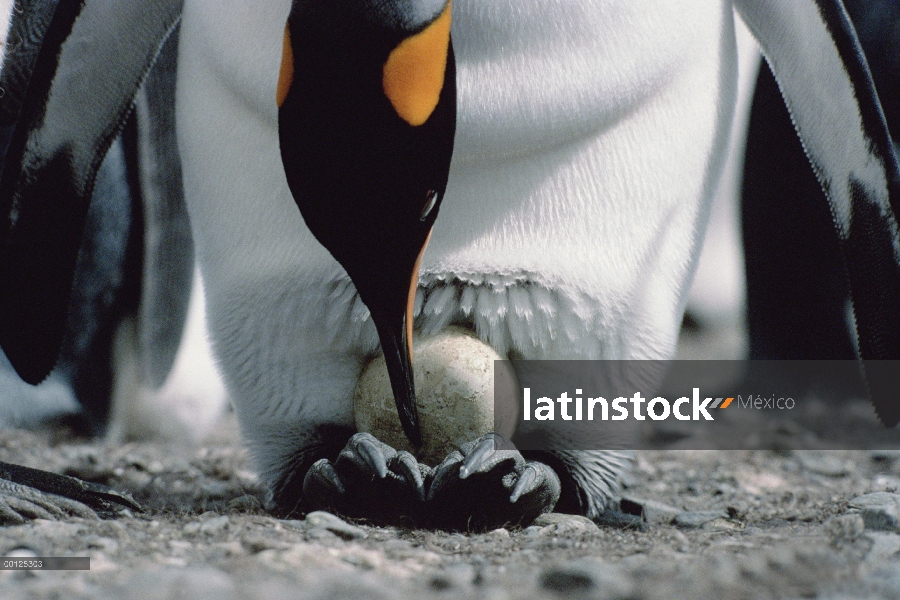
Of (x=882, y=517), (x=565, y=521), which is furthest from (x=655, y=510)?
(x=882, y=517)

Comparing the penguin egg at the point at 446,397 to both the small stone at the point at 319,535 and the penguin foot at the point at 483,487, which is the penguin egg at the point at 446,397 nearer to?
the penguin foot at the point at 483,487

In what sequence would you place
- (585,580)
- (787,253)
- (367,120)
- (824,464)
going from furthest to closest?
(787,253) → (824,464) → (367,120) → (585,580)

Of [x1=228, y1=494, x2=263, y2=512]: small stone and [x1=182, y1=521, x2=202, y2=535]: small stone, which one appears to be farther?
[x1=228, y1=494, x2=263, y2=512]: small stone

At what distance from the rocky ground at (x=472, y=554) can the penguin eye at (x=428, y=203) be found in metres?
0.32

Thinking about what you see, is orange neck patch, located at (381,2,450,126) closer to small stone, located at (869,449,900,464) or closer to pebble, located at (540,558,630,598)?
pebble, located at (540,558,630,598)

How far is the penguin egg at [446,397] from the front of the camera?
107cm

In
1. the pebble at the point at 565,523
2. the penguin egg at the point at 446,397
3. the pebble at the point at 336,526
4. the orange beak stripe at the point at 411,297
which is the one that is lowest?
the pebble at the point at 336,526

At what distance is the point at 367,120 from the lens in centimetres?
84

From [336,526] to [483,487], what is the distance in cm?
17

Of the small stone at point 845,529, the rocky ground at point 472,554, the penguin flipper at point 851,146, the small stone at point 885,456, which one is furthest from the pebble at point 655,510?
the small stone at point 885,456

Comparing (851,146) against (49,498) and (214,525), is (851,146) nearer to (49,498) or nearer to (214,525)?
(214,525)

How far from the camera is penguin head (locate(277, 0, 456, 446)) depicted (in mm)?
823

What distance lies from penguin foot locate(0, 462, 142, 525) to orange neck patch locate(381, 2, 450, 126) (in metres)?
0.58

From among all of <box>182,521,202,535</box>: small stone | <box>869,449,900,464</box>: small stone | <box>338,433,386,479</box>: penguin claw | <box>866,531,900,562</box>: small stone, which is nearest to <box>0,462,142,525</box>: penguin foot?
<box>182,521,202,535</box>: small stone
